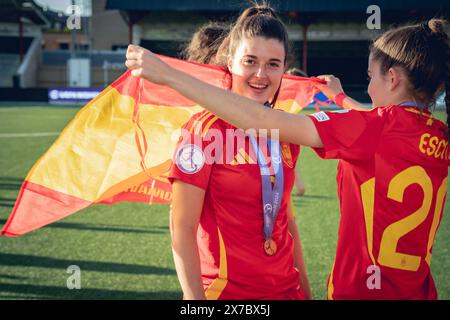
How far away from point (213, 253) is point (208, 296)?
0.16 m

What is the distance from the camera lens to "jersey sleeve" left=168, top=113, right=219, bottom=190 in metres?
1.81

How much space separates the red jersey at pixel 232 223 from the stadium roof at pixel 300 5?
1038 inches

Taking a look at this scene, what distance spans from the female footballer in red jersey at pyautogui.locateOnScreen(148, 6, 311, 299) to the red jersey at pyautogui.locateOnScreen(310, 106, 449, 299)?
26cm

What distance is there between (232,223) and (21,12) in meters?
36.4

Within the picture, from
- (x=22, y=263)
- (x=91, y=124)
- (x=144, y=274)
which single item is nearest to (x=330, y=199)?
(x=144, y=274)

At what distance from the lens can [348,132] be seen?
1.77 meters

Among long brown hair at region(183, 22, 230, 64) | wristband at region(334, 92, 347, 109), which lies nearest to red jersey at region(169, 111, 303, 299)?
wristband at region(334, 92, 347, 109)

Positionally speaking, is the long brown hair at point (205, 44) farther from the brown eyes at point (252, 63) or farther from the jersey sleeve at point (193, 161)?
the jersey sleeve at point (193, 161)

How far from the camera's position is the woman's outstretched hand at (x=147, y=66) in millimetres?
1482

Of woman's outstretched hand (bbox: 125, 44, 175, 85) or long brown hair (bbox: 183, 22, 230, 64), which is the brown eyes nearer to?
woman's outstretched hand (bbox: 125, 44, 175, 85)

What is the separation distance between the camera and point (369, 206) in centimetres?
187

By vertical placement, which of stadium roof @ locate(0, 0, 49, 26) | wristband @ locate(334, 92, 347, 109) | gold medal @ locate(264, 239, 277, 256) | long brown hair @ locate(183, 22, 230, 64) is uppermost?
stadium roof @ locate(0, 0, 49, 26)

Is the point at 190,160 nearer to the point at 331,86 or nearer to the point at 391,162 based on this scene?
the point at 391,162
